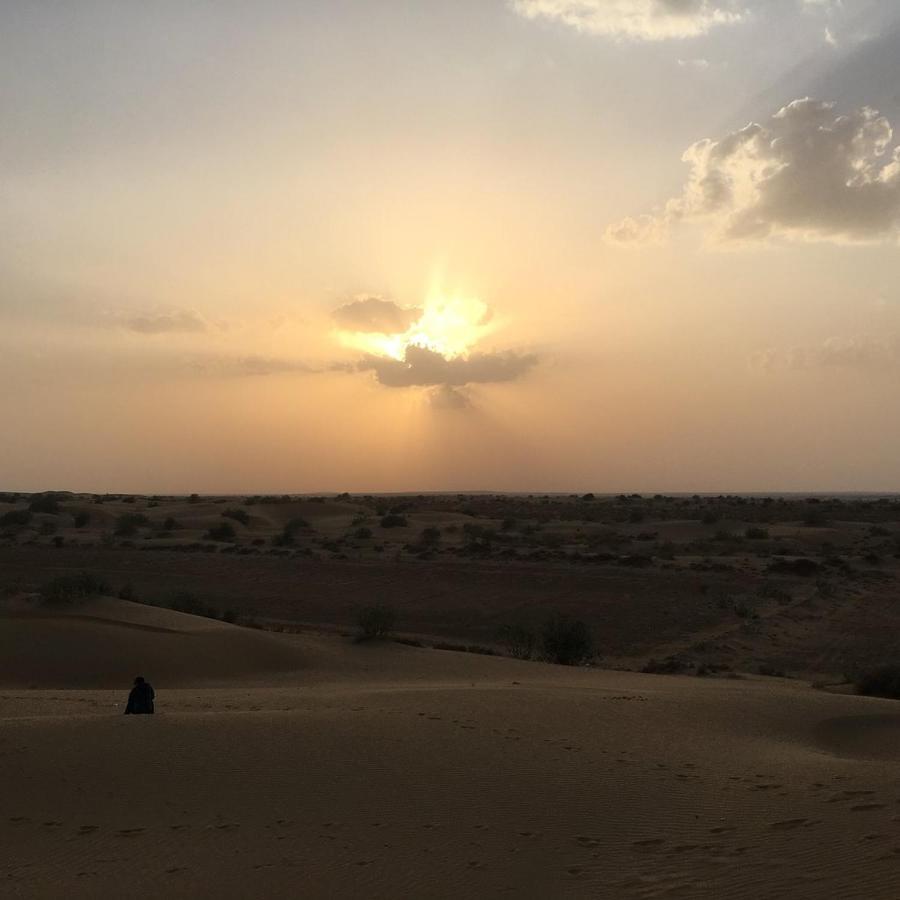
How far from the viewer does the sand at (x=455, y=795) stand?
7.29 meters

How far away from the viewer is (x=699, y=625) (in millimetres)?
28766

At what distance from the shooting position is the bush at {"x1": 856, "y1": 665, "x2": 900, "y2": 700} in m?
17.7

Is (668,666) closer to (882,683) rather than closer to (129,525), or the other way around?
(882,683)

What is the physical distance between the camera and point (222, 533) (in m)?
61.1

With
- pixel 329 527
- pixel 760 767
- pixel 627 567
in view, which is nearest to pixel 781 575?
pixel 627 567

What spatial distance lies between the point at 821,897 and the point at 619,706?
7.52 meters

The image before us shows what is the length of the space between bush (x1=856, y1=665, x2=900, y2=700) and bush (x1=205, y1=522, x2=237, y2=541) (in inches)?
1869

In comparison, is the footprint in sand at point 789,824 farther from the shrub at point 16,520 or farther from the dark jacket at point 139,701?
the shrub at point 16,520

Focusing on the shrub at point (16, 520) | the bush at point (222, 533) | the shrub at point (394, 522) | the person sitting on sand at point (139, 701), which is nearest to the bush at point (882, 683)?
the person sitting on sand at point (139, 701)

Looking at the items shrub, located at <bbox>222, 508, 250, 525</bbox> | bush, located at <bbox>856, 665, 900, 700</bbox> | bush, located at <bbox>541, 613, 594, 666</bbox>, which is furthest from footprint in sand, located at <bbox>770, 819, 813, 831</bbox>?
shrub, located at <bbox>222, 508, 250, 525</bbox>

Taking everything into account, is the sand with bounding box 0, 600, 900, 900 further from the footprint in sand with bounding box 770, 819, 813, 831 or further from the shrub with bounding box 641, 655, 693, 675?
the shrub with bounding box 641, 655, 693, 675

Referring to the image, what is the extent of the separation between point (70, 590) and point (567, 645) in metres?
14.3

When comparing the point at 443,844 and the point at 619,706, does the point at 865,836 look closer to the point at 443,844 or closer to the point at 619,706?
the point at 443,844

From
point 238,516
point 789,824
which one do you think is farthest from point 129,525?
point 789,824
